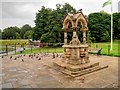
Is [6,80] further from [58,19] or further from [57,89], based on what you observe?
[58,19]

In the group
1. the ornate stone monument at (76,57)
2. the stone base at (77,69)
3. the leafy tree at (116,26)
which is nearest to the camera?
the stone base at (77,69)

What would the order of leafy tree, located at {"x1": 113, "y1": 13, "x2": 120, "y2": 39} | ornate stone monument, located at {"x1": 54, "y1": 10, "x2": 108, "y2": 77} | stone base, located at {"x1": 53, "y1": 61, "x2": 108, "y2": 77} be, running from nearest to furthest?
1. stone base, located at {"x1": 53, "y1": 61, "x2": 108, "y2": 77}
2. ornate stone monument, located at {"x1": 54, "y1": 10, "x2": 108, "y2": 77}
3. leafy tree, located at {"x1": 113, "y1": 13, "x2": 120, "y2": 39}

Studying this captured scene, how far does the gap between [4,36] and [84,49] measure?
219 feet

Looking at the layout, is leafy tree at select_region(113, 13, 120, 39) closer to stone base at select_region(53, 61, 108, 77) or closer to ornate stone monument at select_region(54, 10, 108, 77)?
ornate stone monument at select_region(54, 10, 108, 77)

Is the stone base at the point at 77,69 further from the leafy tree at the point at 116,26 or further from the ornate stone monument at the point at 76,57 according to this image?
the leafy tree at the point at 116,26

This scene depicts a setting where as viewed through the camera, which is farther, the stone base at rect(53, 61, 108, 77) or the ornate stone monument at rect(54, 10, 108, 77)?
the ornate stone monument at rect(54, 10, 108, 77)

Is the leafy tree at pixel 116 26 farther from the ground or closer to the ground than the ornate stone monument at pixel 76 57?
farther from the ground

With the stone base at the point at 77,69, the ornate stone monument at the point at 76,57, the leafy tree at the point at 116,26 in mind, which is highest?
the leafy tree at the point at 116,26

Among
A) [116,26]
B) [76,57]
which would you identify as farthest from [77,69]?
[116,26]

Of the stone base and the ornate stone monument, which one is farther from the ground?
the ornate stone monument

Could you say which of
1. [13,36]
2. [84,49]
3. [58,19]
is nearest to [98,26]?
[58,19]

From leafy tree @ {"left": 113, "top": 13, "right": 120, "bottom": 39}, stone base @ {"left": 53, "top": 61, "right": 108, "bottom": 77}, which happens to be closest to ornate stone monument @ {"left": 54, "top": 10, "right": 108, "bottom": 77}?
stone base @ {"left": 53, "top": 61, "right": 108, "bottom": 77}

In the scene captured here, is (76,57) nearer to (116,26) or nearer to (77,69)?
(77,69)

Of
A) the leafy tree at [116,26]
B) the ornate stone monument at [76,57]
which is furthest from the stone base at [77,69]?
the leafy tree at [116,26]
